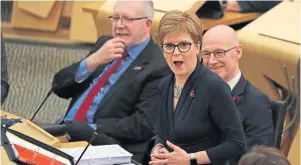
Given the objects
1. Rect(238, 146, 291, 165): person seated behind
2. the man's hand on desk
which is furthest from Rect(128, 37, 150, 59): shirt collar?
Rect(238, 146, 291, 165): person seated behind

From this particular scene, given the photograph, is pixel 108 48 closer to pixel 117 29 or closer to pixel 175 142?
pixel 117 29

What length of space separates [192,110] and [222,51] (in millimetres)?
624

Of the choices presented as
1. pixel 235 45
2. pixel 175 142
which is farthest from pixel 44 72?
pixel 175 142

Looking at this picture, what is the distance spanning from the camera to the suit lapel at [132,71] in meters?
3.26

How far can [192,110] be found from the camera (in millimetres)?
2326

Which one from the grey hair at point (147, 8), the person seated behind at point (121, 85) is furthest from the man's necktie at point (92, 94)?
the grey hair at point (147, 8)

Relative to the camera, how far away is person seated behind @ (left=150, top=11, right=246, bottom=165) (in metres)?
2.29

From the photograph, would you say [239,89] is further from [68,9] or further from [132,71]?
[68,9]

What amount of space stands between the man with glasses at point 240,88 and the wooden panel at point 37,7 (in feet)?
12.5

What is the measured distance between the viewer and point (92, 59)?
335 centimetres

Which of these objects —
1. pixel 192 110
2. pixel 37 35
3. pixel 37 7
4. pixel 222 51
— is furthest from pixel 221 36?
pixel 37 35

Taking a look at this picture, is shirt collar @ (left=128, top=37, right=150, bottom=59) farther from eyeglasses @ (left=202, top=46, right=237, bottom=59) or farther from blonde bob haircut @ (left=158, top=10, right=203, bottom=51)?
blonde bob haircut @ (left=158, top=10, right=203, bottom=51)

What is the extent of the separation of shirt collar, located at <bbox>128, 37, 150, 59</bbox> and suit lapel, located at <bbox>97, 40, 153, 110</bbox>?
2 cm

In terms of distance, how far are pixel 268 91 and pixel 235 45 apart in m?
1.06
